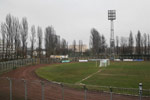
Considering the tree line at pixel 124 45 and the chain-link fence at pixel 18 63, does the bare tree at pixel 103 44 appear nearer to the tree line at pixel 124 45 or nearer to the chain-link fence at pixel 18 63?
the tree line at pixel 124 45

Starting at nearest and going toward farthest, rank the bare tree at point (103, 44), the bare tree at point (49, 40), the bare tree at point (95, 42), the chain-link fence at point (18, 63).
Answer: the chain-link fence at point (18, 63), the bare tree at point (49, 40), the bare tree at point (95, 42), the bare tree at point (103, 44)

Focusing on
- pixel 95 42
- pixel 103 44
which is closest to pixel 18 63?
pixel 95 42

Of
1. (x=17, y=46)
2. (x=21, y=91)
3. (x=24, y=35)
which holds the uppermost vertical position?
(x=24, y=35)

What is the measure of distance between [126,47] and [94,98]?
88753mm

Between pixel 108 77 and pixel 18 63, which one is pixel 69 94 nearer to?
pixel 108 77

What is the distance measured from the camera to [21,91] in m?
13.7

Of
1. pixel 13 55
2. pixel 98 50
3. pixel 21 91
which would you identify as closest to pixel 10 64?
pixel 13 55

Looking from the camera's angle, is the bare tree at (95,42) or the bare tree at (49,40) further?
the bare tree at (95,42)

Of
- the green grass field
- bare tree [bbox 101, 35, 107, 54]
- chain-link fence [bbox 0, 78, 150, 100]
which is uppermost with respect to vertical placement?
bare tree [bbox 101, 35, 107, 54]

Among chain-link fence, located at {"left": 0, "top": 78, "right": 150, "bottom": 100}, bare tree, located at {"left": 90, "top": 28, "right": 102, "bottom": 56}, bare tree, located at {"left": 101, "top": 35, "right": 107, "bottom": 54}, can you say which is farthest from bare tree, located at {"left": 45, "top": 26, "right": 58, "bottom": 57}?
chain-link fence, located at {"left": 0, "top": 78, "right": 150, "bottom": 100}

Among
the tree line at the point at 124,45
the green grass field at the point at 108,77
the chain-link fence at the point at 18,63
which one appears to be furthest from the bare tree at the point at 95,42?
the green grass field at the point at 108,77

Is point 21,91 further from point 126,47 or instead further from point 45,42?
point 126,47

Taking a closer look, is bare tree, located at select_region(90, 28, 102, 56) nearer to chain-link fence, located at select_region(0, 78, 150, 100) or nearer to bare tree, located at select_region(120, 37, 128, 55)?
bare tree, located at select_region(120, 37, 128, 55)

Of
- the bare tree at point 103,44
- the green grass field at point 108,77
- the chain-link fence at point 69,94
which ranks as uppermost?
the bare tree at point 103,44
